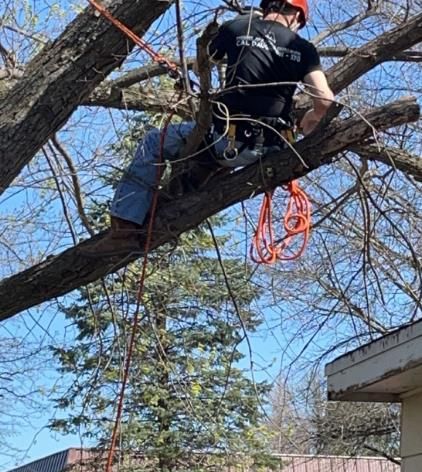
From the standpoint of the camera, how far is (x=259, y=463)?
1287 cm

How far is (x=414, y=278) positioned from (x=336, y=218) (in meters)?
0.63

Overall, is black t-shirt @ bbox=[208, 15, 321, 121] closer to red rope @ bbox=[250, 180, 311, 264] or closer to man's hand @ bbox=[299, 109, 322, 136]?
man's hand @ bbox=[299, 109, 322, 136]

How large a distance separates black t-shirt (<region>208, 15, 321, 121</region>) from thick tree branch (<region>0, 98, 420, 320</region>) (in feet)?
0.79

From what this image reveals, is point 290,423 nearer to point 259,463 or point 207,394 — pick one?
point 207,394

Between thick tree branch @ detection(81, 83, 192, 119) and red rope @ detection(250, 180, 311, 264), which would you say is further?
thick tree branch @ detection(81, 83, 192, 119)

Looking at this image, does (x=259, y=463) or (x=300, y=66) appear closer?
(x=300, y=66)

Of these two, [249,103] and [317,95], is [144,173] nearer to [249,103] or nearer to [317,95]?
[249,103]

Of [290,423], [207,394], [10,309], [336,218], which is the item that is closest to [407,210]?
[336,218]

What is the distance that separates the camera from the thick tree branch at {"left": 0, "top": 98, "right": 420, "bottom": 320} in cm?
328

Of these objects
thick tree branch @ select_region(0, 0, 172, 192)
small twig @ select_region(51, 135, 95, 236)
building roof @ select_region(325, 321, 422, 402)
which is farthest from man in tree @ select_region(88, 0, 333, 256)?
small twig @ select_region(51, 135, 95, 236)

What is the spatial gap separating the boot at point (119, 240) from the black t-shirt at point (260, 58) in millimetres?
639

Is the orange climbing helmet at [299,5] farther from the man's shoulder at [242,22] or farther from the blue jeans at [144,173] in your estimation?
the blue jeans at [144,173]

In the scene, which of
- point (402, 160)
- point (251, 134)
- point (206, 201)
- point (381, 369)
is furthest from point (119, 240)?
point (402, 160)

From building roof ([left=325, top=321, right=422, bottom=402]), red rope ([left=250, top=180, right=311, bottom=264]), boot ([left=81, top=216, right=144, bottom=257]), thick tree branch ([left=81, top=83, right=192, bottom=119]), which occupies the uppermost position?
thick tree branch ([left=81, top=83, right=192, bottom=119])
